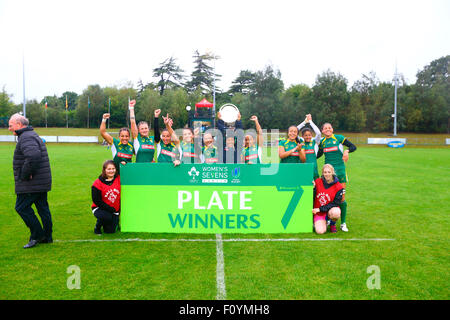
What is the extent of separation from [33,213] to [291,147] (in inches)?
185

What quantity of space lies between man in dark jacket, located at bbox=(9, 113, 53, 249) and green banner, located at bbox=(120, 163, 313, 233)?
4.14ft

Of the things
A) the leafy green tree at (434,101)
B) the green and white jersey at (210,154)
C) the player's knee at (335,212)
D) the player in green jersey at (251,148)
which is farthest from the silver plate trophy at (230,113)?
the leafy green tree at (434,101)

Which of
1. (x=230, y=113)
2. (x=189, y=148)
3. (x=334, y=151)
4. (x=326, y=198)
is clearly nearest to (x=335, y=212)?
(x=326, y=198)

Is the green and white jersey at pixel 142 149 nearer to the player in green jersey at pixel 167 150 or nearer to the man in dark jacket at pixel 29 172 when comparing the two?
the player in green jersey at pixel 167 150

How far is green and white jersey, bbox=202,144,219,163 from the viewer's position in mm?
6824

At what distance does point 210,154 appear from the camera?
22.4 feet

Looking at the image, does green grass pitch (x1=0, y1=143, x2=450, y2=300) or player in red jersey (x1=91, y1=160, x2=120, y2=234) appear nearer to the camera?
A: green grass pitch (x1=0, y1=143, x2=450, y2=300)

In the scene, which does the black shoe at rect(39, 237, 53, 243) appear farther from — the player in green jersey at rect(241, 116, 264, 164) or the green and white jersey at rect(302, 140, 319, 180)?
the green and white jersey at rect(302, 140, 319, 180)

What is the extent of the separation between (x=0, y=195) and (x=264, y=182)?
7.88 m

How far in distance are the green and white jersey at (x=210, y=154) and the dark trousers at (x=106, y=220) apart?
2.02 meters

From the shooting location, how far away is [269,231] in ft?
19.9

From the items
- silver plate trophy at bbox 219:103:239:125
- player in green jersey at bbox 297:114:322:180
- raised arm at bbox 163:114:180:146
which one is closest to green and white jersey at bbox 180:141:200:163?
raised arm at bbox 163:114:180:146

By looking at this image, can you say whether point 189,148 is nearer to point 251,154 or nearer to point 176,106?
point 251,154
